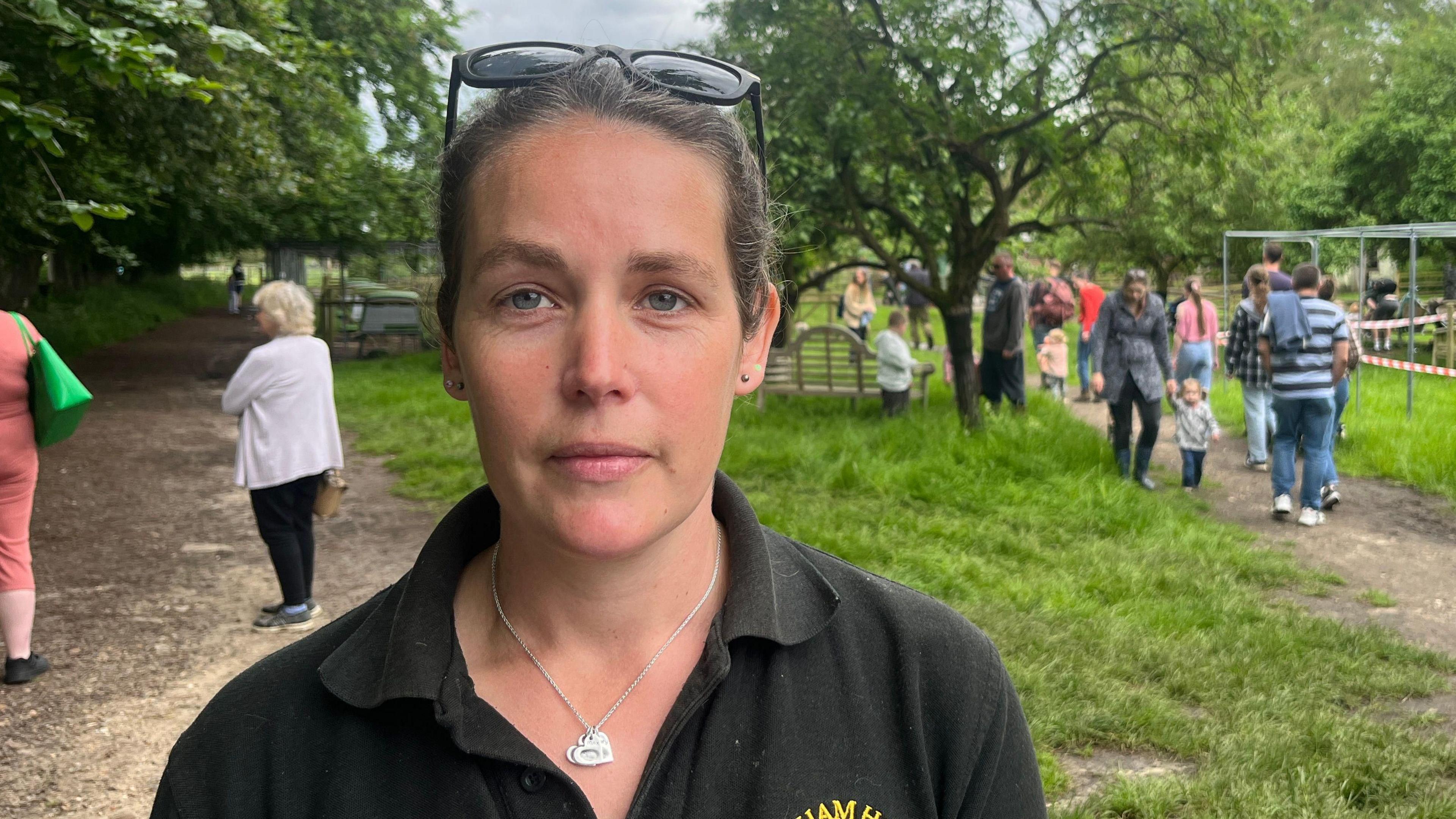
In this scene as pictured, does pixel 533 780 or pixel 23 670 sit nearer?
pixel 533 780

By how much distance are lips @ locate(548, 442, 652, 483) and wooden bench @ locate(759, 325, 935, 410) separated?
1110cm

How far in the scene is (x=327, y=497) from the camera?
21.5 feet

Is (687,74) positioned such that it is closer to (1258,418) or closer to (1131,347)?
(1131,347)

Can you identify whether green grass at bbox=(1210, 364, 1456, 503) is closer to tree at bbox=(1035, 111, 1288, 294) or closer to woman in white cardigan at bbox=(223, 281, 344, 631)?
tree at bbox=(1035, 111, 1288, 294)

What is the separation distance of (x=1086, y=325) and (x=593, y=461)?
14.6 meters

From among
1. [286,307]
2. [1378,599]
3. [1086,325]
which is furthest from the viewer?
[1086,325]

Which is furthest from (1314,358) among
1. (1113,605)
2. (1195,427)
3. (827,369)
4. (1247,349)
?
(827,369)

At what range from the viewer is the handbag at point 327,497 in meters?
6.54

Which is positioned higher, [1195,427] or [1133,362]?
[1133,362]

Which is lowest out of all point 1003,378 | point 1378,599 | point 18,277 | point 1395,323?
point 1378,599

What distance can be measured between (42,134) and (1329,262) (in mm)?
17291

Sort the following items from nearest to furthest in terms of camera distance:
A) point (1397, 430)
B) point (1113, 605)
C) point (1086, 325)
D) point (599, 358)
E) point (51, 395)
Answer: point (599, 358) → point (51, 395) → point (1113, 605) → point (1397, 430) → point (1086, 325)

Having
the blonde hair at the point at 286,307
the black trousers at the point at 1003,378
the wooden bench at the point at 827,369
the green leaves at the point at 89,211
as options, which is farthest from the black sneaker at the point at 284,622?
the black trousers at the point at 1003,378

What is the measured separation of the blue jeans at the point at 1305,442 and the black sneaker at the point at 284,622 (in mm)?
6661
